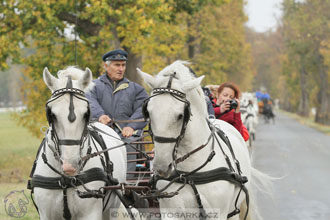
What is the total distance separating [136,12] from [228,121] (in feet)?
25.7

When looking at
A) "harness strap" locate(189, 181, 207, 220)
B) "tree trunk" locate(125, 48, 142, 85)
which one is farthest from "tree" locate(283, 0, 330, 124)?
"harness strap" locate(189, 181, 207, 220)

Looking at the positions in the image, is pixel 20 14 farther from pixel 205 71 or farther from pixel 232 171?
pixel 205 71

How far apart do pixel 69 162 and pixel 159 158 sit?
798mm

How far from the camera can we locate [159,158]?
4820mm

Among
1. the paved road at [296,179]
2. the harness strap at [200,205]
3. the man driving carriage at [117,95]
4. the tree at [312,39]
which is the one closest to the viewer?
the harness strap at [200,205]

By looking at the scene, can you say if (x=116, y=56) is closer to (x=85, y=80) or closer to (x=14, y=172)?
(x=85, y=80)

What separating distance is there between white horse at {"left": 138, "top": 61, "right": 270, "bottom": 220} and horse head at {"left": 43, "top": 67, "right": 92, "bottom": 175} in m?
0.61

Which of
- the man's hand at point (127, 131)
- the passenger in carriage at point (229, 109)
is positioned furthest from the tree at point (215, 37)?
the man's hand at point (127, 131)

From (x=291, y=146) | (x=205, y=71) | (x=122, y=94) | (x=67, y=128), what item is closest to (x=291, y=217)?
(x=122, y=94)

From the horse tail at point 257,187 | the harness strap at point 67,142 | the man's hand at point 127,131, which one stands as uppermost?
the harness strap at point 67,142

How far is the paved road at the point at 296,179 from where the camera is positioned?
9.71 meters

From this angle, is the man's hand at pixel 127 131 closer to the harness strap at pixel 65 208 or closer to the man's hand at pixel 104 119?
the man's hand at pixel 104 119

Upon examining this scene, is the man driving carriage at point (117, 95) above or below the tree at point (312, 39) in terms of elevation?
below

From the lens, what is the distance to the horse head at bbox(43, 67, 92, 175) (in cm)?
497
